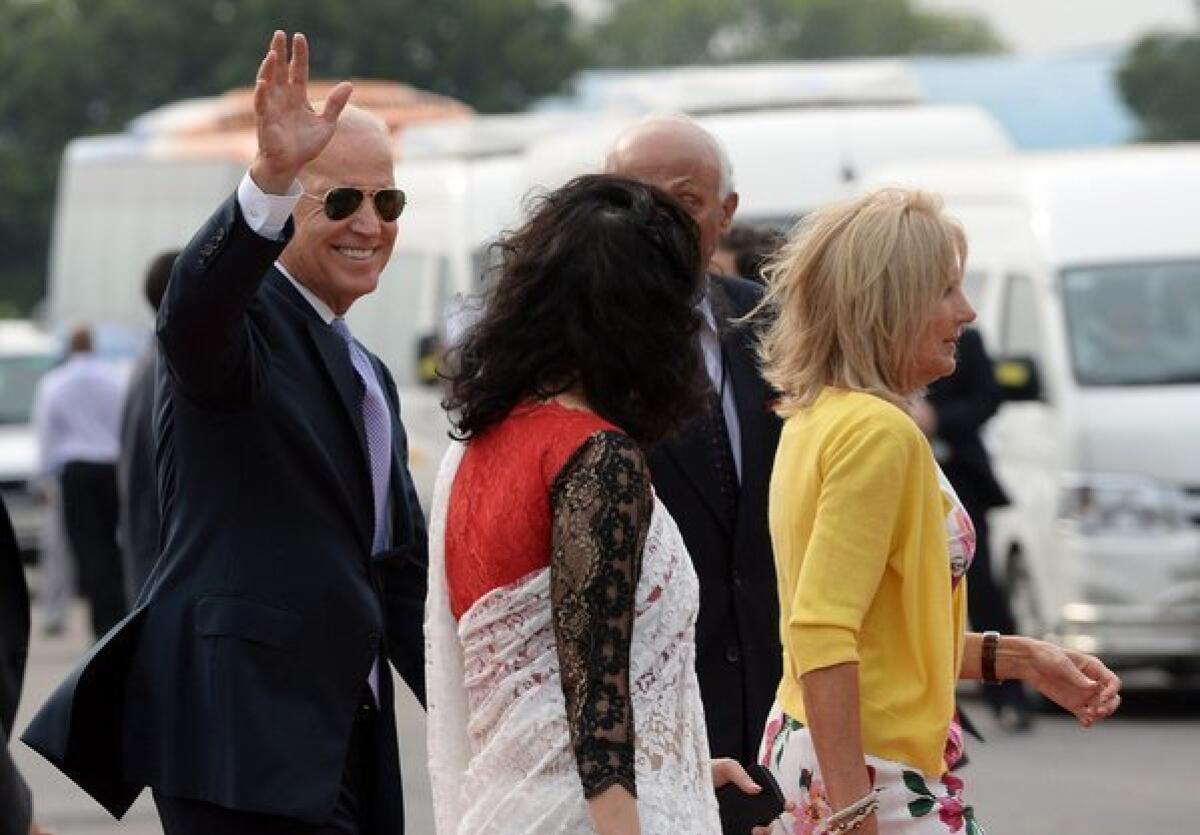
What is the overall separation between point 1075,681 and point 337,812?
112 centimetres

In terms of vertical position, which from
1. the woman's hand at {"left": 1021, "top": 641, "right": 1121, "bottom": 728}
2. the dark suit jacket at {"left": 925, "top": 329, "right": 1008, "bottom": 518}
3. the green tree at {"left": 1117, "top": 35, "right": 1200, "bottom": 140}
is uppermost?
the woman's hand at {"left": 1021, "top": 641, "right": 1121, "bottom": 728}

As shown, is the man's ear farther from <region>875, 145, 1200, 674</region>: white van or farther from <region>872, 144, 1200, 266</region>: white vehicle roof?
<region>872, 144, 1200, 266</region>: white vehicle roof

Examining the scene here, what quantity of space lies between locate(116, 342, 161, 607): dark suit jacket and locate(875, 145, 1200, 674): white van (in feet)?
15.3

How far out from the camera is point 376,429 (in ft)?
16.9

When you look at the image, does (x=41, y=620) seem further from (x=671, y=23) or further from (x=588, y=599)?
(x=671, y=23)

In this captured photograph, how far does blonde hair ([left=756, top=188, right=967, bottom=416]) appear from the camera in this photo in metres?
4.80

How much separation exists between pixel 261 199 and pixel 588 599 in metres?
0.95

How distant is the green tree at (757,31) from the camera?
156 metres

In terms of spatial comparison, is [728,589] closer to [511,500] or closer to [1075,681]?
[1075,681]

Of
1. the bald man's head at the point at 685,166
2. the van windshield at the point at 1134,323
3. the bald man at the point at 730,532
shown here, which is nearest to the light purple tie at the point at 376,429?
the bald man at the point at 730,532

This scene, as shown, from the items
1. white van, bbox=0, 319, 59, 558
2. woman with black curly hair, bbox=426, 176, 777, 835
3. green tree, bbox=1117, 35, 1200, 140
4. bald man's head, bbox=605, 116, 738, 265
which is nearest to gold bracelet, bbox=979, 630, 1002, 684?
woman with black curly hair, bbox=426, 176, 777, 835

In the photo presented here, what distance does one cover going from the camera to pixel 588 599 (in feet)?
13.3

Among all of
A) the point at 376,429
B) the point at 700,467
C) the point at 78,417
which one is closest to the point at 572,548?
the point at 376,429

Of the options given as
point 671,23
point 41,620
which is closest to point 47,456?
point 41,620
